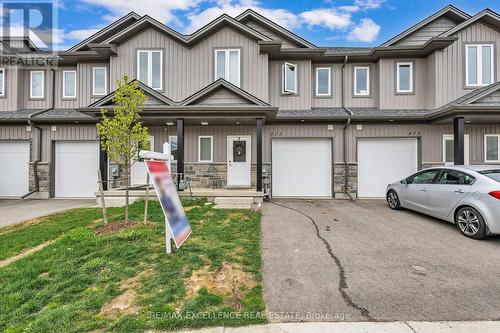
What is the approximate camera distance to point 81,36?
45.0ft

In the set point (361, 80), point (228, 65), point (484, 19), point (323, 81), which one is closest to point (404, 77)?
point (361, 80)

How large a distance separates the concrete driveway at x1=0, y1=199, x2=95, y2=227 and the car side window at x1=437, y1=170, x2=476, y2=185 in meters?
10.9

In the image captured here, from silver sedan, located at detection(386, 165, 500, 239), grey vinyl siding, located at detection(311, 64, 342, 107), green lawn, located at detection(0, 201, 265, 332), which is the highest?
grey vinyl siding, located at detection(311, 64, 342, 107)

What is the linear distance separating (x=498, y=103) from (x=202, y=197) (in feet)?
34.8

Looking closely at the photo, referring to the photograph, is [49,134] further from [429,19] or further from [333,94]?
[429,19]

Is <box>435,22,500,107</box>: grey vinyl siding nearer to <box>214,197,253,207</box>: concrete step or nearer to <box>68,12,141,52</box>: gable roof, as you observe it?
<box>214,197,253,207</box>: concrete step

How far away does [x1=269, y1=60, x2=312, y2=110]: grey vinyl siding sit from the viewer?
11164 millimetres

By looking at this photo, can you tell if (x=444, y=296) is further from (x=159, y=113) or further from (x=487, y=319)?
(x=159, y=113)

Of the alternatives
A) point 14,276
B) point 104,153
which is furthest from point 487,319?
point 104,153

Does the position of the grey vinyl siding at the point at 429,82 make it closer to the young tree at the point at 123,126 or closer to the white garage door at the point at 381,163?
the white garage door at the point at 381,163

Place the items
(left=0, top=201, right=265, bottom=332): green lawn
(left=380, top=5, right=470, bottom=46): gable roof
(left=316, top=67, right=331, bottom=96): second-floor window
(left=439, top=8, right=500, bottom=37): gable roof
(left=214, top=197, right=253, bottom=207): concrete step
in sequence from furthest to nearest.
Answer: (left=316, top=67, right=331, bottom=96): second-floor window, (left=380, top=5, right=470, bottom=46): gable roof, (left=439, top=8, right=500, bottom=37): gable roof, (left=214, top=197, right=253, bottom=207): concrete step, (left=0, top=201, right=265, bottom=332): green lawn

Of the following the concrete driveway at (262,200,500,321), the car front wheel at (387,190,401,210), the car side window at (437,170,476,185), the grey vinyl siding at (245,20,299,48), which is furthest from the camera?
the grey vinyl siding at (245,20,299,48)

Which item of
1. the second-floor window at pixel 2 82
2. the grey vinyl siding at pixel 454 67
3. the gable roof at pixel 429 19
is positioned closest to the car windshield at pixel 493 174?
the grey vinyl siding at pixel 454 67

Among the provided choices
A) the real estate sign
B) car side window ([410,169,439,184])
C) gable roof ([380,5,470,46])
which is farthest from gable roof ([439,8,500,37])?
the real estate sign
